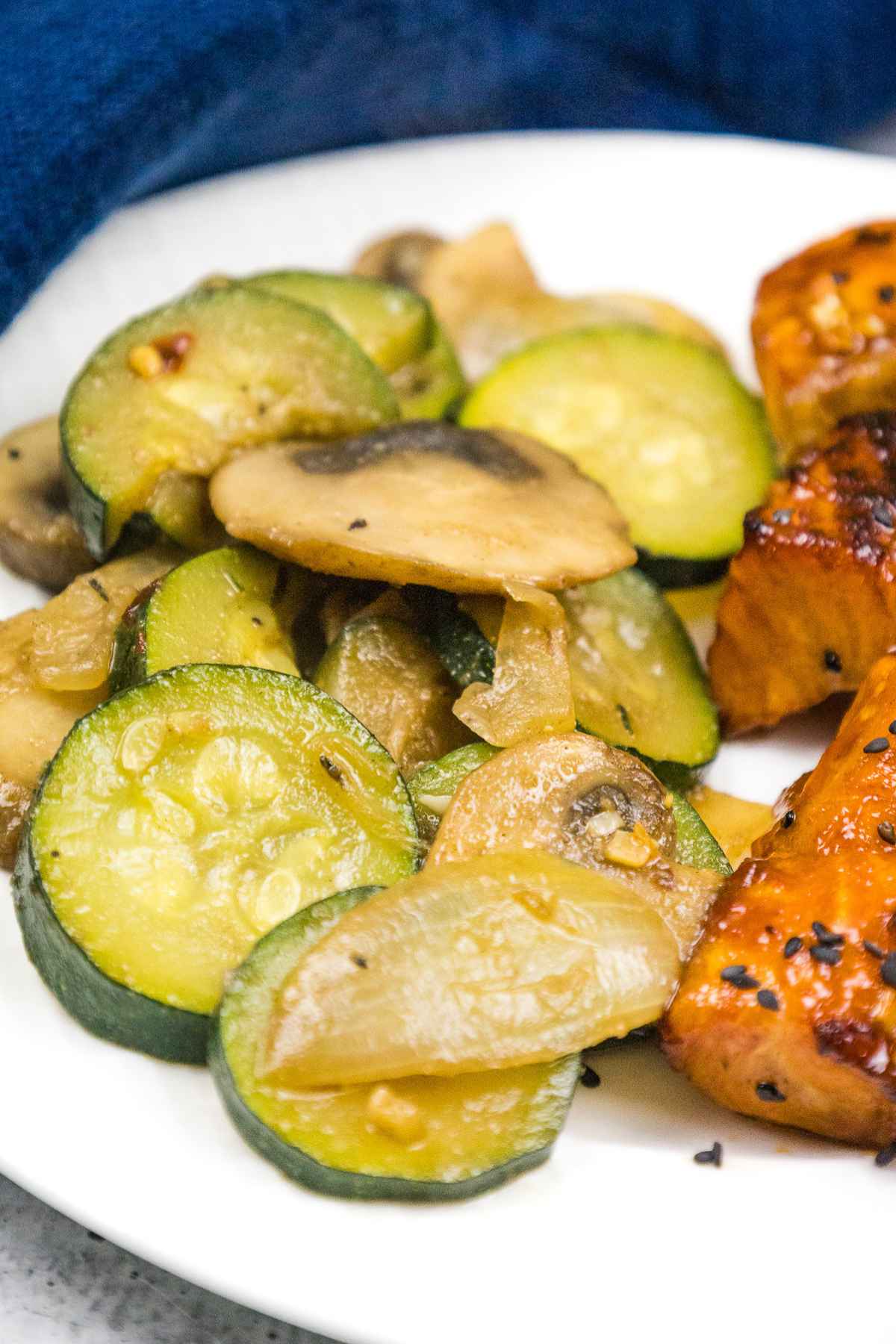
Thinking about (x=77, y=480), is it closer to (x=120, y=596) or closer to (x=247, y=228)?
(x=120, y=596)

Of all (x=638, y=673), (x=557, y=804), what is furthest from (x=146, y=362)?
(x=557, y=804)

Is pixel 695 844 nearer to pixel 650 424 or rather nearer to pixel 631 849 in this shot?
pixel 631 849

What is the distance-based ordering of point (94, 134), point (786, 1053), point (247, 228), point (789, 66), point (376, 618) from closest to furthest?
point (786, 1053)
point (376, 618)
point (94, 134)
point (247, 228)
point (789, 66)

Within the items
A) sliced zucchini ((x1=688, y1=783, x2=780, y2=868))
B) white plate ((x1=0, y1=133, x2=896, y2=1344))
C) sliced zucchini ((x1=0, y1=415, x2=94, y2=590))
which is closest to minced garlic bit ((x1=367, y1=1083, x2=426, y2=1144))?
white plate ((x1=0, y1=133, x2=896, y2=1344))

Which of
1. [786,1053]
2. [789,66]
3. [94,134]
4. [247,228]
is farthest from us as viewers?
[789,66]

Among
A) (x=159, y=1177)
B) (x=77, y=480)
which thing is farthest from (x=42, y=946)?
(x=77, y=480)

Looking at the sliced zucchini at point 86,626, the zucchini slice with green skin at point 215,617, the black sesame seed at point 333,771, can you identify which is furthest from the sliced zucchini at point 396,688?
the sliced zucchini at point 86,626

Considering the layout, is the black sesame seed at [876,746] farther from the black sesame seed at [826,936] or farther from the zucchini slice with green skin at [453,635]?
the zucchini slice with green skin at [453,635]

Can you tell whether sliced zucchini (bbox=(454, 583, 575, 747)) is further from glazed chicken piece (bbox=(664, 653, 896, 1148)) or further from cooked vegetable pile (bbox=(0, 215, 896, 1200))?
glazed chicken piece (bbox=(664, 653, 896, 1148))
